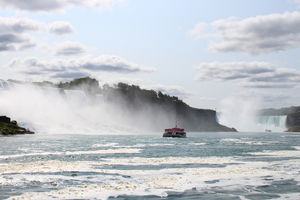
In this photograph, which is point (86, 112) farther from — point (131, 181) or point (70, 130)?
point (131, 181)

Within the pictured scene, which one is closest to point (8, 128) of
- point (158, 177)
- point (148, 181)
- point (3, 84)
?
point (3, 84)

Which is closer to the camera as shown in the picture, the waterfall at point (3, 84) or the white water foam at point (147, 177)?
the white water foam at point (147, 177)

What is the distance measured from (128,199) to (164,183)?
18.0 feet

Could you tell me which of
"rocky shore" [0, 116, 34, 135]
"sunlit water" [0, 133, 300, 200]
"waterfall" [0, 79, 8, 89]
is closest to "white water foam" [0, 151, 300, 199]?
"sunlit water" [0, 133, 300, 200]

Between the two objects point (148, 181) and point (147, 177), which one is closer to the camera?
point (148, 181)

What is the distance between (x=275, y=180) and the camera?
2795cm

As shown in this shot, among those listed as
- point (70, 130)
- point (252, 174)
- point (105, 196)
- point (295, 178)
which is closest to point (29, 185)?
point (105, 196)

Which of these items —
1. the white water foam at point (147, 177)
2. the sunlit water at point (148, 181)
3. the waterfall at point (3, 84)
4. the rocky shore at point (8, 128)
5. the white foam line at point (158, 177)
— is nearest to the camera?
the sunlit water at point (148, 181)

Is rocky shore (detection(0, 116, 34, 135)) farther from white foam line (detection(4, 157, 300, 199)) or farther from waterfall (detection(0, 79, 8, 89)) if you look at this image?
white foam line (detection(4, 157, 300, 199))

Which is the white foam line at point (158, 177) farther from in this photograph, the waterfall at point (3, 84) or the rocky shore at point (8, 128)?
the waterfall at point (3, 84)

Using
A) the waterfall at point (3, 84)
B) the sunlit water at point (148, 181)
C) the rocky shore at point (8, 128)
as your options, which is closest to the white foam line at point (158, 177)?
the sunlit water at point (148, 181)

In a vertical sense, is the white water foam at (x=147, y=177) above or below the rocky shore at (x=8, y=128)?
below

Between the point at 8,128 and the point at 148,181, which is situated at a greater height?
the point at 8,128

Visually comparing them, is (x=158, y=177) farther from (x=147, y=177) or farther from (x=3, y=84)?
(x=3, y=84)
